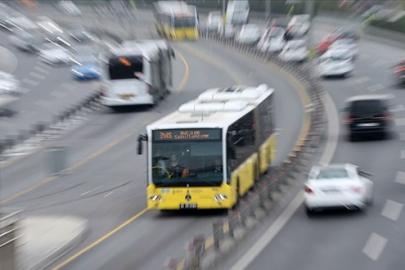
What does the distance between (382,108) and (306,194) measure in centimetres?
1524

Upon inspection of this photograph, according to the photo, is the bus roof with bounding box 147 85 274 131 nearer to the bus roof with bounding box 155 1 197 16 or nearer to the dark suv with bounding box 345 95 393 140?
the dark suv with bounding box 345 95 393 140

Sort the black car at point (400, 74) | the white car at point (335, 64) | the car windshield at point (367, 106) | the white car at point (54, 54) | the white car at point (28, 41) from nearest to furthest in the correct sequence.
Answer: the car windshield at point (367, 106) → the black car at point (400, 74) → the white car at point (335, 64) → the white car at point (28, 41) → the white car at point (54, 54)

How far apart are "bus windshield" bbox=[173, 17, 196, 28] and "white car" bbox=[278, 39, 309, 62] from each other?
2157cm

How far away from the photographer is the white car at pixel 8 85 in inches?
Result: 2015

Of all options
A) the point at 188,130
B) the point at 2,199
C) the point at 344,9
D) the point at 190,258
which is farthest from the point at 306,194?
the point at 344,9

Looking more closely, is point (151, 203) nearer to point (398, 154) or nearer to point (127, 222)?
point (127, 222)

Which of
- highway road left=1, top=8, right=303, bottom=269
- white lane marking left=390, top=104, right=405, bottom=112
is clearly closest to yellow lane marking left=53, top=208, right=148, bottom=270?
highway road left=1, top=8, right=303, bottom=269

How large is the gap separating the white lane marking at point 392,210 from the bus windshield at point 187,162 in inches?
177

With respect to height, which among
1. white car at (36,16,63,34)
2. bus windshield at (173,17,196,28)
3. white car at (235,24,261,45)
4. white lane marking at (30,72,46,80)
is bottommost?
white lane marking at (30,72,46,80)

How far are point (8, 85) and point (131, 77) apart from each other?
917cm

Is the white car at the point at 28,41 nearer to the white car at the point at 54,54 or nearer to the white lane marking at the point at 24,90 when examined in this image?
the white car at the point at 54,54

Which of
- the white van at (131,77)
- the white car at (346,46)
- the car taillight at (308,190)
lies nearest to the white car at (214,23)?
the white car at (346,46)

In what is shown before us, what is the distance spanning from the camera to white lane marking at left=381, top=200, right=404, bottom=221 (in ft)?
81.6

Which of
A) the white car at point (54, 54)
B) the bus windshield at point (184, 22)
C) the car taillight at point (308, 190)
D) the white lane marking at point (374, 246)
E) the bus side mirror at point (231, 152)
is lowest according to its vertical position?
the white lane marking at point (374, 246)
